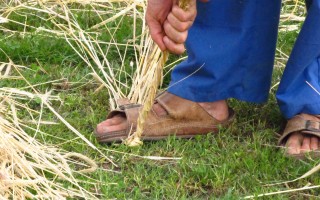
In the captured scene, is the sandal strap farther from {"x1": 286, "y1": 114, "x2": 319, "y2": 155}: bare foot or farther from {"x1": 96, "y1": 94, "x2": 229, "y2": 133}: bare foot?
{"x1": 96, "y1": 94, "x2": 229, "y2": 133}: bare foot

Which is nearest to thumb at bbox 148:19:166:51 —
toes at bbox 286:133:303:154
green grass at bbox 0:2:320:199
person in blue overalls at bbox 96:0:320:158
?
person in blue overalls at bbox 96:0:320:158

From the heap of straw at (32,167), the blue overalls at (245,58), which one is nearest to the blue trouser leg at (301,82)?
the blue overalls at (245,58)

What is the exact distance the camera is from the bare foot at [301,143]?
2.66 metres

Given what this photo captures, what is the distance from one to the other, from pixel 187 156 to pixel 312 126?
0.39 m

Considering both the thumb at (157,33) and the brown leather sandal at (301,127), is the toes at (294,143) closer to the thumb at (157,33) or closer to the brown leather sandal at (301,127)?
the brown leather sandal at (301,127)

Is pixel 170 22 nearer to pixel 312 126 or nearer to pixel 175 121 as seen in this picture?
pixel 175 121

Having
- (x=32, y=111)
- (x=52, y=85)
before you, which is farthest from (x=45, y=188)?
(x=52, y=85)

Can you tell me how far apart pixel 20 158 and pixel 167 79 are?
0.91 m

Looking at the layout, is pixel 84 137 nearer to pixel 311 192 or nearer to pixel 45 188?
pixel 45 188

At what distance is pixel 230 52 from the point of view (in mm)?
2711

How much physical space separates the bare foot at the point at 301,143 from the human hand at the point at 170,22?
21.3 inches

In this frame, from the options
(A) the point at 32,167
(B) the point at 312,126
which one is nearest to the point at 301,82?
(B) the point at 312,126

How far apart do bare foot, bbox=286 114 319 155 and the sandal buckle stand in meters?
0.02

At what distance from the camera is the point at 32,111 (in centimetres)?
293
